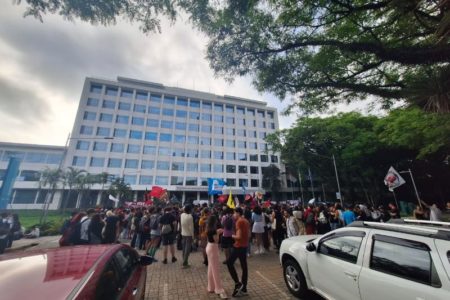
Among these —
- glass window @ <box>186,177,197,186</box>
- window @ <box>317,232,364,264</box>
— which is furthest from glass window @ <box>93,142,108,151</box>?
window @ <box>317,232,364,264</box>

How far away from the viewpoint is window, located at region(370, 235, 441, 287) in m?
2.42

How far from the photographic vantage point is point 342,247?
Answer: 11.7ft

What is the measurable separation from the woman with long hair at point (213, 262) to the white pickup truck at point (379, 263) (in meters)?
1.65

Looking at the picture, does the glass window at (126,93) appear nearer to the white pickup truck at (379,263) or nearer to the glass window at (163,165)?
the glass window at (163,165)

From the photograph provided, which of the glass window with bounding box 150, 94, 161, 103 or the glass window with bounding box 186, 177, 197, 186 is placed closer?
the glass window with bounding box 186, 177, 197, 186

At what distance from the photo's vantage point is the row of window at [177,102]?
43.8 meters

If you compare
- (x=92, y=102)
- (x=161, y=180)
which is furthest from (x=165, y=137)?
(x=92, y=102)

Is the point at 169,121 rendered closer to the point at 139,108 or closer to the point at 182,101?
the point at 182,101

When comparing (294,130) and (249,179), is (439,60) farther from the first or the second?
(249,179)

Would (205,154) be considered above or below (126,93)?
below

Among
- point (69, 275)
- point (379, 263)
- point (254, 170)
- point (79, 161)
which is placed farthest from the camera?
point (254, 170)

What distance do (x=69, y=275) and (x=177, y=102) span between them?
50718 millimetres

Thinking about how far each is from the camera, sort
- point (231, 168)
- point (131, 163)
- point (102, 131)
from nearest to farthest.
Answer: point (131, 163) → point (102, 131) → point (231, 168)

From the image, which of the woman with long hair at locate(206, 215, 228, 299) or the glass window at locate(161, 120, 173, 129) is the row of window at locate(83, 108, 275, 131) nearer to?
the glass window at locate(161, 120, 173, 129)
